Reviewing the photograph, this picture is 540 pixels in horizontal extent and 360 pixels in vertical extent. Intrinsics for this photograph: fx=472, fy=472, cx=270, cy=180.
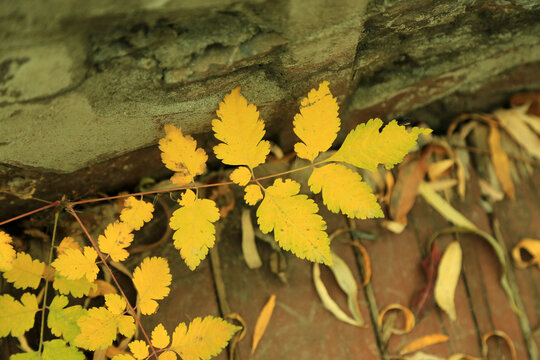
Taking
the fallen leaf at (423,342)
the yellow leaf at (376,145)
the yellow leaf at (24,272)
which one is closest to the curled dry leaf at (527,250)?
the fallen leaf at (423,342)

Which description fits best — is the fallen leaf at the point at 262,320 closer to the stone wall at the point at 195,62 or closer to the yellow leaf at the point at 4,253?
the stone wall at the point at 195,62

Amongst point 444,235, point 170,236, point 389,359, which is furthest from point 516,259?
point 170,236

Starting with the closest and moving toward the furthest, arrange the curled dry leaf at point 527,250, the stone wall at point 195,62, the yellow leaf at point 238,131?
the stone wall at point 195,62, the yellow leaf at point 238,131, the curled dry leaf at point 527,250

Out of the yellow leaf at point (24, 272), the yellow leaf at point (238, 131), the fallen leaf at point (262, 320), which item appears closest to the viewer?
the yellow leaf at point (238, 131)

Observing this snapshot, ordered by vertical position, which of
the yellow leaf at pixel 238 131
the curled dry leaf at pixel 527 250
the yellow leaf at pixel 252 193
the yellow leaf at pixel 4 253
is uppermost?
the yellow leaf at pixel 238 131

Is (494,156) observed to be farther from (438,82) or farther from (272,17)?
(272,17)

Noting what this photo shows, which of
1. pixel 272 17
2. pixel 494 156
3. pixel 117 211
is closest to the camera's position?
pixel 272 17

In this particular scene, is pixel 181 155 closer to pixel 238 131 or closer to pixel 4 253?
pixel 238 131
